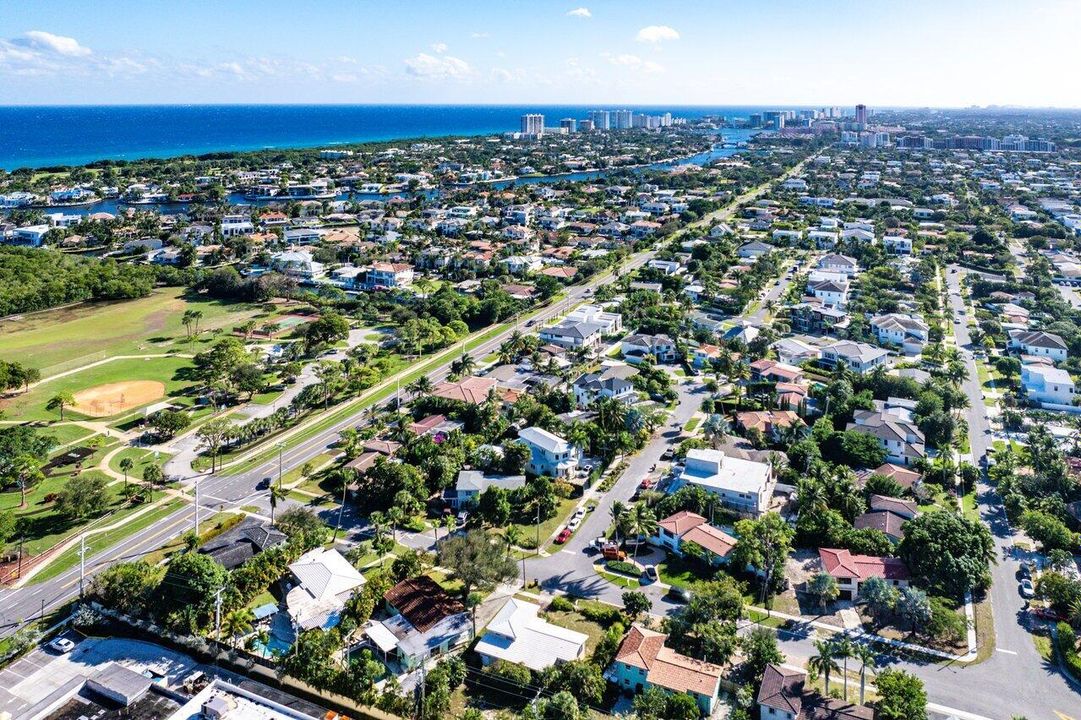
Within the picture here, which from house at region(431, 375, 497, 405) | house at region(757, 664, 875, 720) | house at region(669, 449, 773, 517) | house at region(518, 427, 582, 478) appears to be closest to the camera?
house at region(757, 664, 875, 720)

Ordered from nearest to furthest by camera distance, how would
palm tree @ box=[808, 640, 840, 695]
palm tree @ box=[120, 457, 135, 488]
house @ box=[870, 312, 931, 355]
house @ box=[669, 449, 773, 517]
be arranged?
palm tree @ box=[808, 640, 840, 695]
house @ box=[669, 449, 773, 517]
palm tree @ box=[120, 457, 135, 488]
house @ box=[870, 312, 931, 355]

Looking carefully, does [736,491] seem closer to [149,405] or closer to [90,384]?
[149,405]

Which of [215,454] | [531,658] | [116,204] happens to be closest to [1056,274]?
[531,658]

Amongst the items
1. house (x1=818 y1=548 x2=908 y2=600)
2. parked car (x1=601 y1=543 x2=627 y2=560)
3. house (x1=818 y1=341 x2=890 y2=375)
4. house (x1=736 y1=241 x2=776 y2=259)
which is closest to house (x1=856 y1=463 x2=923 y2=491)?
house (x1=818 y1=548 x2=908 y2=600)

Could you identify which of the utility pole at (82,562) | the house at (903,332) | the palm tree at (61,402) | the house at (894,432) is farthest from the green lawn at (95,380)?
the house at (903,332)

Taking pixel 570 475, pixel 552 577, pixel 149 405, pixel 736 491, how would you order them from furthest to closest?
1. pixel 149 405
2. pixel 570 475
3. pixel 736 491
4. pixel 552 577

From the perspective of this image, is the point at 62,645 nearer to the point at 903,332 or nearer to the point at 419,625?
the point at 419,625

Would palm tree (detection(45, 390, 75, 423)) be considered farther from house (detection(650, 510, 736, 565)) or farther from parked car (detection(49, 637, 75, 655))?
house (detection(650, 510, 736, 565))
